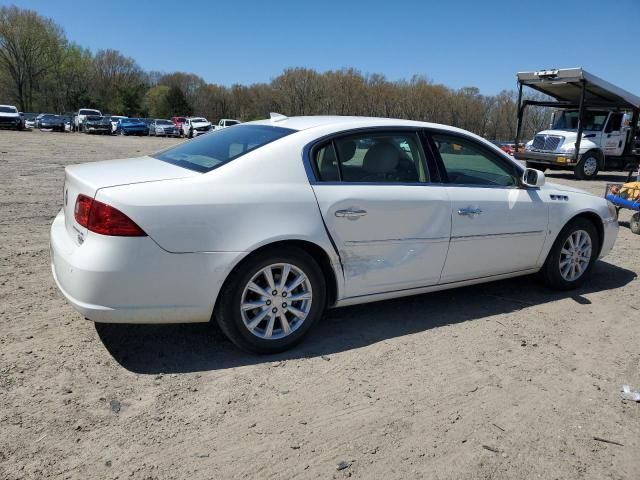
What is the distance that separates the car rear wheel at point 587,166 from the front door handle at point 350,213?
16.7 meters

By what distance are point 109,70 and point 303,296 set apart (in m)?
99.5

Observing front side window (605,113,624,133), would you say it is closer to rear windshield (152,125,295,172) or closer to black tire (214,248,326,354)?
rear windshield (152,125,295,172)

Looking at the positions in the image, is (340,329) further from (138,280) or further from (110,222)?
(110,222)

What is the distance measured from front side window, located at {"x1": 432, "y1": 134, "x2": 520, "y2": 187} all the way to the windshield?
16487 millimetres

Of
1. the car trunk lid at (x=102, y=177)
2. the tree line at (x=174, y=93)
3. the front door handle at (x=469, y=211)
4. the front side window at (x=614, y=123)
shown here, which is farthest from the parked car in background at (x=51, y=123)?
the front door handle at (x=469, y=211)

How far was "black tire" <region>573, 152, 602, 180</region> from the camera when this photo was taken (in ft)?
59.1

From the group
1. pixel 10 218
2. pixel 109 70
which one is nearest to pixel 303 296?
pixel 10 218

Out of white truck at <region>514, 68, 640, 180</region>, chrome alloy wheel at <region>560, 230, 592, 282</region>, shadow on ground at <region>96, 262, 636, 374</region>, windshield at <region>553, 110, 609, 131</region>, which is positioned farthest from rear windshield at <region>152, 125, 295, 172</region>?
windshield at <region>553, 110, 609, 131</region>

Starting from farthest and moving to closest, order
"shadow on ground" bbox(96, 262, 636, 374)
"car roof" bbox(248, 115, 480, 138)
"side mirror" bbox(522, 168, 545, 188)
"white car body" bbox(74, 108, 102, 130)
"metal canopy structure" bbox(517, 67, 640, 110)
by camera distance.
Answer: "white car body" bbox(74, 108, 102, 130) < "metal canopy structure" bbox(517, 67, 640, 110) < "side mirror" bbox(522, 168, 545, 188) < "car roof" bbox(248, 115, 480, 138) < "shadow on ground" bbox(96, 262, 636, 374)

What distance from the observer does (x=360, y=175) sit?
3.80 m

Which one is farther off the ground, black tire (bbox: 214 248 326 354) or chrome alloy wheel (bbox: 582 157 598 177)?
chrome alloy wheel (bbox: 582 157 598 177)

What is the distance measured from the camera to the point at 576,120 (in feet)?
62.3

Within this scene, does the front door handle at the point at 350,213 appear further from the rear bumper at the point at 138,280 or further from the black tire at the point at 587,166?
the black tire at the point at 587,166

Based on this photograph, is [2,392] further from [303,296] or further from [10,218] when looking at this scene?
[10,218]
